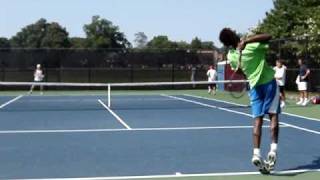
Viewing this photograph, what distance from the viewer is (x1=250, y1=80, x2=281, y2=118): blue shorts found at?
24.3ft

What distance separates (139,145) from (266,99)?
323cm

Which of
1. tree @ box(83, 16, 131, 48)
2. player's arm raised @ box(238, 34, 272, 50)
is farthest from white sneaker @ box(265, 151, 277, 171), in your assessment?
tree @ box(83, 16, 131, 48)

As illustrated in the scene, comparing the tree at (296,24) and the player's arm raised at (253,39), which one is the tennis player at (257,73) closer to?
the player's arm raised at (253,39)

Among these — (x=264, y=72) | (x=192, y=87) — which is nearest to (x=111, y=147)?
(x=264, y=72)

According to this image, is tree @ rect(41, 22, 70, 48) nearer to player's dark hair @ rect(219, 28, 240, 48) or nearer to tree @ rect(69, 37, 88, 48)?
tree @ rect(69, 37, 88, 48)

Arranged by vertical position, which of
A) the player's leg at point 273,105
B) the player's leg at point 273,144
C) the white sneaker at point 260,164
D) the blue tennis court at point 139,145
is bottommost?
the blue tennis court at point 139,145

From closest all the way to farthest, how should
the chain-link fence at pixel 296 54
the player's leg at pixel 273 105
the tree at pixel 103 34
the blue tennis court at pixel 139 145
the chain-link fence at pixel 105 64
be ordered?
the player's leg at pixel 273 105 → the blue tennis court at pixel 139 145 → the chain-link fence at pixel 296 54 → the chain-link fence at pixel 105 64 → the tree at pixel 103 34

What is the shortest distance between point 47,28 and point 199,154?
100833mm

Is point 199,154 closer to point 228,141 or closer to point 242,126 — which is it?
point 228,141

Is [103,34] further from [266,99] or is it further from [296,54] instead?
[266,99]

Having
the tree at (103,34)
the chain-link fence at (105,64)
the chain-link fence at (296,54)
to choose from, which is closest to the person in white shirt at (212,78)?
the chain-link fence at (296,54)

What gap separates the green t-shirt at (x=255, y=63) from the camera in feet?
24.0

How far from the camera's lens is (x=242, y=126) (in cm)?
1314

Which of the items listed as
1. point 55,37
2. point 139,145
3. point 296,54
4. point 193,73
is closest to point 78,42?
point 55,37
